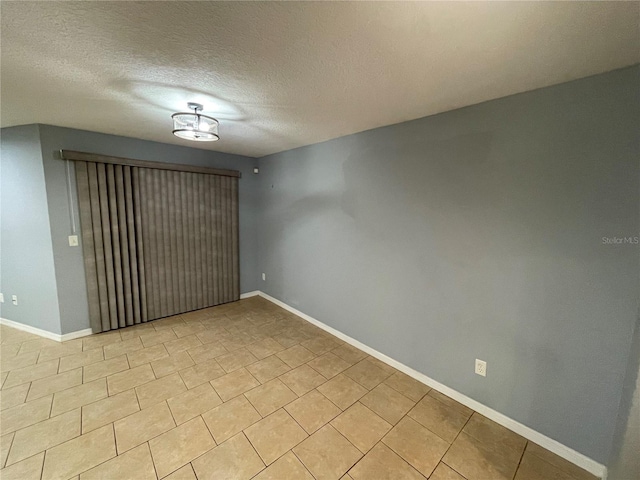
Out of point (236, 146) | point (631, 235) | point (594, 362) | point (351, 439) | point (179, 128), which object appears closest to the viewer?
point (631, 235)

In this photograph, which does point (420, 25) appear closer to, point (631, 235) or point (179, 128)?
point (631, 235)

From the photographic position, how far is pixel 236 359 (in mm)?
2578

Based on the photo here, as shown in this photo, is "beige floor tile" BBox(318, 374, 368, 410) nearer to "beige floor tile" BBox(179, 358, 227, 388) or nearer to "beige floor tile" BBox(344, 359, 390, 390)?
"beige floor tile" BBox(344, 359, 390, 390)

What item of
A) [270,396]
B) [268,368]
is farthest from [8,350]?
[270,396]

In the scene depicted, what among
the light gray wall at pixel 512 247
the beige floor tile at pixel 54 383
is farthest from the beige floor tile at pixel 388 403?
the beige floor tile at pixel 54 383

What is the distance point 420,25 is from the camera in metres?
1.07

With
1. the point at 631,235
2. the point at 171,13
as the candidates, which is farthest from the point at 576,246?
the point at 171,13

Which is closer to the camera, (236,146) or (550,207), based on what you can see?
(550,207)

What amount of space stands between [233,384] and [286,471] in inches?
36.4

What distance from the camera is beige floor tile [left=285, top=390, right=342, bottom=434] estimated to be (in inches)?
72.1

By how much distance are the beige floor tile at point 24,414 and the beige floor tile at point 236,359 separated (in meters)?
1.23

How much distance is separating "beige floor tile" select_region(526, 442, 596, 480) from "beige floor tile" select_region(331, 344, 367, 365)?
1395mm

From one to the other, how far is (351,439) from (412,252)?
1.51 meters

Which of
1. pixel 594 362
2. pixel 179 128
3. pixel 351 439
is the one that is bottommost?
pixel 351 439
